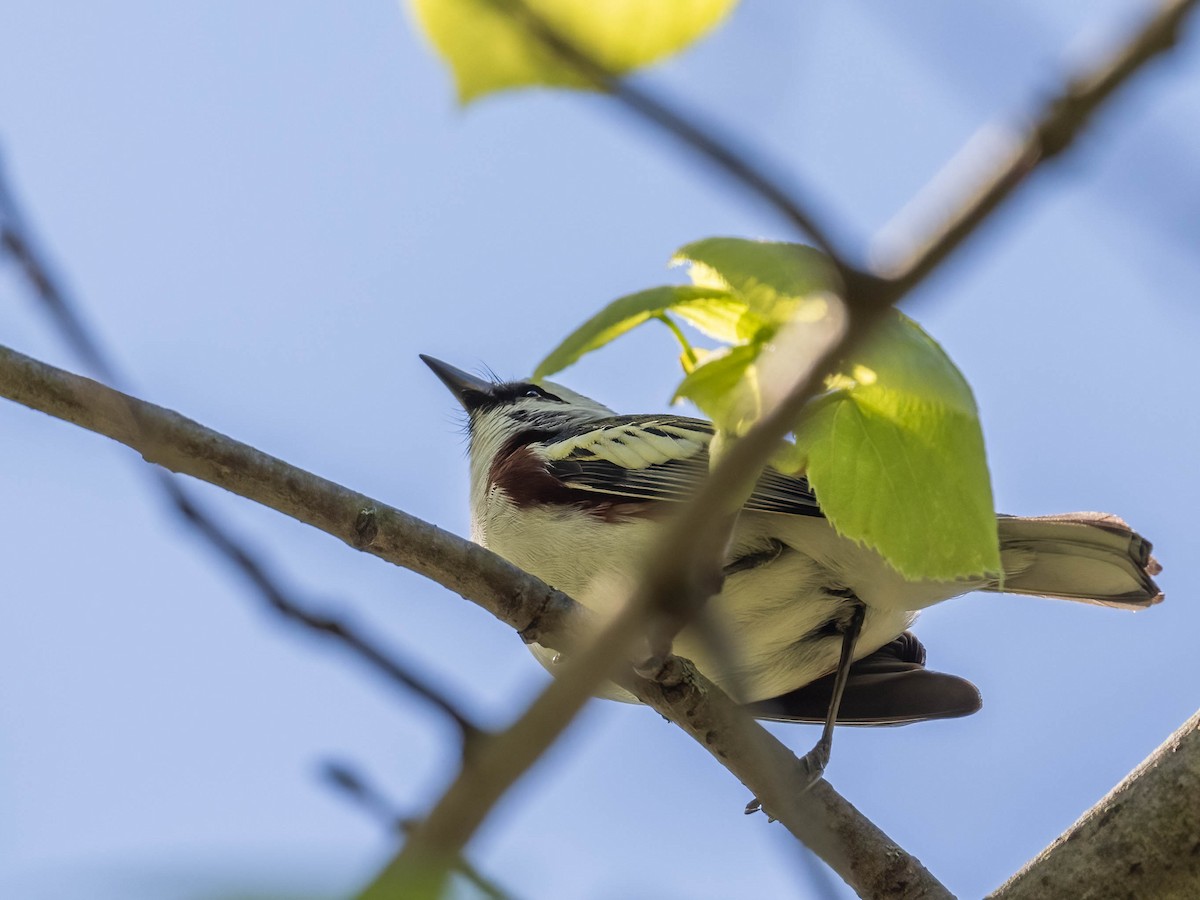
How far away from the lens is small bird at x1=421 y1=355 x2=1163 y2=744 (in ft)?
15.9

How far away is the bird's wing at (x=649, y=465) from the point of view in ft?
15.8

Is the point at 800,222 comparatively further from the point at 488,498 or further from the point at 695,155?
the point at 488,498

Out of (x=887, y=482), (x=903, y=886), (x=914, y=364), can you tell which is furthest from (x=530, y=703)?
(x=903, y=886)

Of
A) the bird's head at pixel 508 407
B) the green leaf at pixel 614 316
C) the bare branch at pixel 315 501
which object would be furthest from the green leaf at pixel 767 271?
the bird's head at pixel 508 407

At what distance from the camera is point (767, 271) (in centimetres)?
152

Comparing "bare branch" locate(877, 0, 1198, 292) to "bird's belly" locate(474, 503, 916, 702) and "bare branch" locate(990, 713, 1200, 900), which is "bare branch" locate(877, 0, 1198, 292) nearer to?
"bare branch" locate(990, 713, 1200, 900)

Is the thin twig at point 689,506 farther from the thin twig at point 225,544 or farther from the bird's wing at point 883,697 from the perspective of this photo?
the bird's wing at point 883,697

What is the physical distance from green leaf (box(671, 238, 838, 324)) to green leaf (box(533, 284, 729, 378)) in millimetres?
103

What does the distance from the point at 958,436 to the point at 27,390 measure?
2.23m

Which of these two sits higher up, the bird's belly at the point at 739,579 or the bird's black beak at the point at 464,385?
the bird's black beak at the point at 464,385

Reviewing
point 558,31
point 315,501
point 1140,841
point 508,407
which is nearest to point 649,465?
point 508,407

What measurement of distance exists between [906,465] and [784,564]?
335 centimetres

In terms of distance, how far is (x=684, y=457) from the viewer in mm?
5348

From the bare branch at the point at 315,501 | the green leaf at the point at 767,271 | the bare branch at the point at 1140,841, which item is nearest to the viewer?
the green leaf at the point at 767,271
